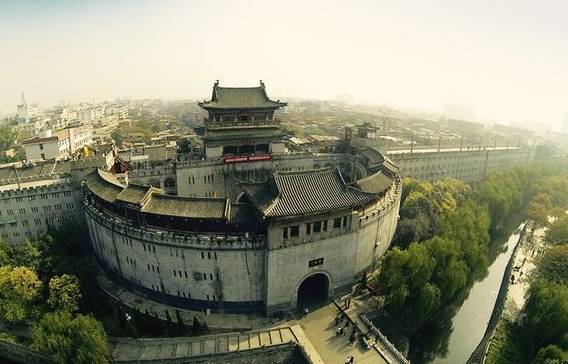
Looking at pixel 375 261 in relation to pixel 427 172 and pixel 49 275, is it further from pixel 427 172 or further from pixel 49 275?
pixel 427 172

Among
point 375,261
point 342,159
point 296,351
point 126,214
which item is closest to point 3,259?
point 126,214

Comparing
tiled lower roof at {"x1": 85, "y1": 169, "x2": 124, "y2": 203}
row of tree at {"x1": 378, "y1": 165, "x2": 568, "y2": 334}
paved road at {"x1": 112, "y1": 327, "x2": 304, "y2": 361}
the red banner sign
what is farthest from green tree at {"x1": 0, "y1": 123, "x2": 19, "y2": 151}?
row of tree at {"x1": 378, "y1": 165, "x2": 568, "y2": 334}

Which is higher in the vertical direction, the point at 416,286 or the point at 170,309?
the point at 416,286

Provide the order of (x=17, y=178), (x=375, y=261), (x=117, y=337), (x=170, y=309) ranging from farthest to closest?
(x=17, y=178) → (x=375, y=261) → (x=170, y=309) → (x=117, y=337)

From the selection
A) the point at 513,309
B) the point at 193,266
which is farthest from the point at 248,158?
the point at 513,309

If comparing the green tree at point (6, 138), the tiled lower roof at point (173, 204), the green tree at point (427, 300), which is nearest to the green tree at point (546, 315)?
the green tree at point (427, 300)

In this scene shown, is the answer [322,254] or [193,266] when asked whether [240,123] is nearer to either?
[193,266]
